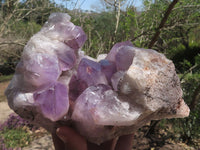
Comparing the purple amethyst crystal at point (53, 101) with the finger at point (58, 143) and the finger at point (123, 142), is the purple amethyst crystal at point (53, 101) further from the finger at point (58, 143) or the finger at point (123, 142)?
the finger at point (123, 142)

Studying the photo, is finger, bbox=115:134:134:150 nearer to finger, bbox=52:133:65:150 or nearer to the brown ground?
finger, bbox=52:133:65:150

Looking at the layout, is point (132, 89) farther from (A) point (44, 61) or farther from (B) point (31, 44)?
(B) point (31, 44)

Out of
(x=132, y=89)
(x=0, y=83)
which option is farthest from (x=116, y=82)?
(x=0, y=83)

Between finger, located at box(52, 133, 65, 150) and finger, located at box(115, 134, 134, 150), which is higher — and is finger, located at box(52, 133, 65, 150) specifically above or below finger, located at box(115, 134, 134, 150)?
above

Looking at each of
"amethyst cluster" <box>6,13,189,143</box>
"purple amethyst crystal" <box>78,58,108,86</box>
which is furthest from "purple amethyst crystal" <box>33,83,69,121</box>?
"purple amethyst crystal" <box>78,58,108,86</box>

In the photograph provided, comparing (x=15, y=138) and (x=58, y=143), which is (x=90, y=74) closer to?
(x=58, y=143)

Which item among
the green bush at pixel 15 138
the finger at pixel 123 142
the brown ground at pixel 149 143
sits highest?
the finger at pixel 123 142

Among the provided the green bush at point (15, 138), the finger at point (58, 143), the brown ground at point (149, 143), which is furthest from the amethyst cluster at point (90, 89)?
the green bush at point (15, 138)

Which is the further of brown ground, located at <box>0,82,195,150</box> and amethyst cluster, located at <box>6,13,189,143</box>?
brown ground, located at <box>0,82,195,150</box>
